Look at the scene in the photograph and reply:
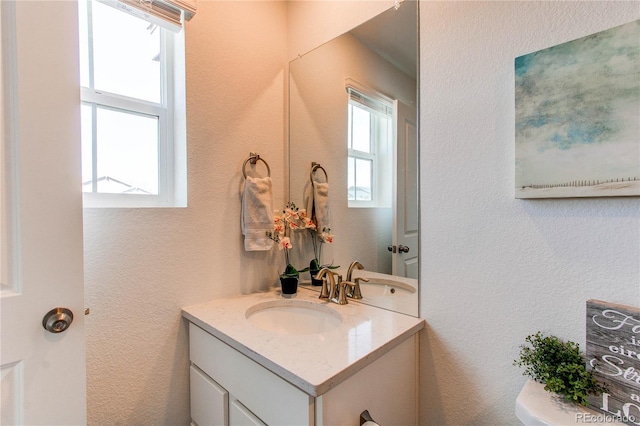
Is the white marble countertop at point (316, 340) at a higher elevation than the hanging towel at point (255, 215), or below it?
below

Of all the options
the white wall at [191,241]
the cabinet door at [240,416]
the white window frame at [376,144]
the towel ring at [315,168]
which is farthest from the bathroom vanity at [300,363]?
the towel ring at [315,168]

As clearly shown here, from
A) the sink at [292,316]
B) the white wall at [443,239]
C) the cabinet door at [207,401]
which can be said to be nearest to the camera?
the white wall at [443,239]

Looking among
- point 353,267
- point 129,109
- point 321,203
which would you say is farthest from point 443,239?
point 129,109

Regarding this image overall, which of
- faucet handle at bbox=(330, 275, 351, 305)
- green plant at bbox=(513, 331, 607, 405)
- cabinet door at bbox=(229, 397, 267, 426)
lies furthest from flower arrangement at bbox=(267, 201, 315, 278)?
green plant at bbox=(513, 331, 607, 405)

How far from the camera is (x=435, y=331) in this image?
44.4 inches

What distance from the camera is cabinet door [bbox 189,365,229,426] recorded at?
3.48 ft

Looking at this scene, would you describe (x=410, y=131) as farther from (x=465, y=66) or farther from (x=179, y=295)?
(x=179, y=295)

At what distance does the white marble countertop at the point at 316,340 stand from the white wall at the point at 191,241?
0.49 feet

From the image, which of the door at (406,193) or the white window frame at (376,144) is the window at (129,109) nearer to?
the white window frame at (376,144)

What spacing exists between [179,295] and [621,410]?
1456mm

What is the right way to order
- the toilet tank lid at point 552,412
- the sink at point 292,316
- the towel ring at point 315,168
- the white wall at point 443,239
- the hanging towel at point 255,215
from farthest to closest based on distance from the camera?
1. the towel ring at point 315,168
2. the hanging towel at point 255,215
3. the sink at point 292,316
4. the white wall at point 443,239
5. the toilet tank lid at point 552,412

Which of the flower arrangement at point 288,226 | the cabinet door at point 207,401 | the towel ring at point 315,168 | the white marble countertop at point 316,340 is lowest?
the cabinet door at point 207,401

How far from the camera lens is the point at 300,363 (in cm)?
83

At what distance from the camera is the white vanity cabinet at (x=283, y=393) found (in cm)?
79
